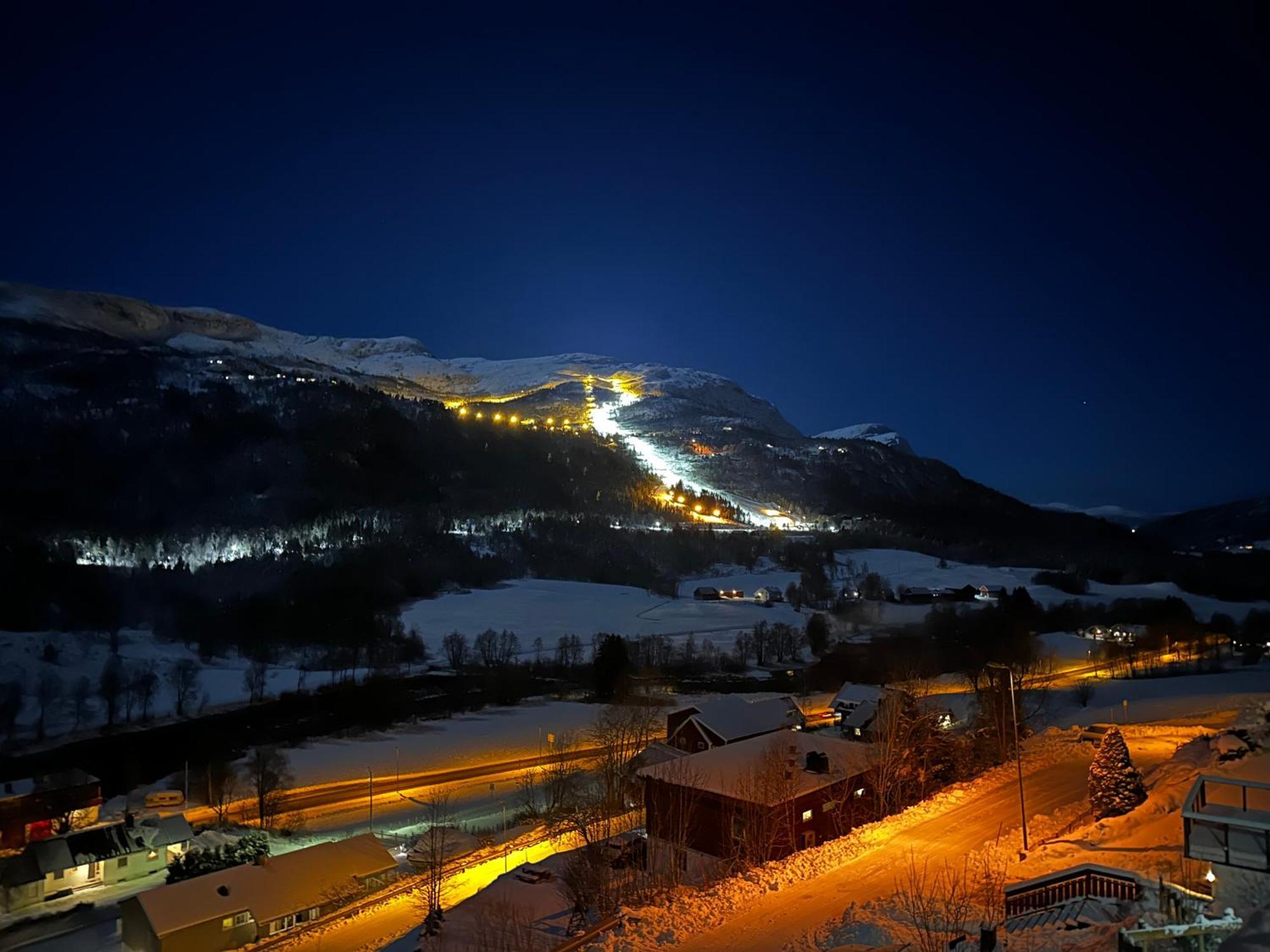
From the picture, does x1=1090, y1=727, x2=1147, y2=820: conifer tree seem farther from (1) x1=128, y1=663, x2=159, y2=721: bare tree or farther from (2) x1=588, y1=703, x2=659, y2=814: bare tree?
(1) x1=128, y1=663, x2=159, y2=721: bare tree

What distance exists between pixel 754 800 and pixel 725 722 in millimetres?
7703

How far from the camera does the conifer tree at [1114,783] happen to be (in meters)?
12.3

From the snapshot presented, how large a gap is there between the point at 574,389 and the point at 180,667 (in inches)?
5738

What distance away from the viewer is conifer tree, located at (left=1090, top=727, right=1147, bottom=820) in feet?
40.4

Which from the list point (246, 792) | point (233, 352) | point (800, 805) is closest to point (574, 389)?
point (233, 352)

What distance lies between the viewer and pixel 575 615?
5747cm

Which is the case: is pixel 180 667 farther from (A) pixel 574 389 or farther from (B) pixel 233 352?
(A) pixel 574 389

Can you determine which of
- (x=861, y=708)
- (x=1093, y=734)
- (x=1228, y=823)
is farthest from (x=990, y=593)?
(x=1228, y=823)

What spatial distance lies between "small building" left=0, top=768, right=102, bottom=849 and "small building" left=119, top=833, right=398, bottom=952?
28.9ft

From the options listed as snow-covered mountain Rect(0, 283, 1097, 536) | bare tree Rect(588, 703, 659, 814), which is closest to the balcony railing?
bare tree Rect(588, 703, 659, 814)

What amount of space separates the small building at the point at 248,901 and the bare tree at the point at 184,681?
24417mm

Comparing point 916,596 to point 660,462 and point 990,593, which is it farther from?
point 660,462

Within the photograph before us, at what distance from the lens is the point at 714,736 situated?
20875 millimetres

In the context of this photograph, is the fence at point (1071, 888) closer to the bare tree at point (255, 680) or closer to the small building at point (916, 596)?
→ the bare tree at point (255, 680)
